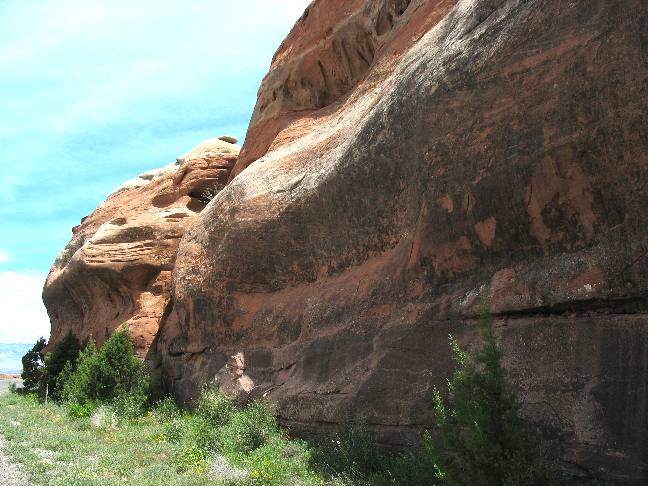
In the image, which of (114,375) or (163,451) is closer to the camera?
(163,451)

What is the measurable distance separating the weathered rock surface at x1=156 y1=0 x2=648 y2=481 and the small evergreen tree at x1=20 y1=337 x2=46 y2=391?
57.3 feet

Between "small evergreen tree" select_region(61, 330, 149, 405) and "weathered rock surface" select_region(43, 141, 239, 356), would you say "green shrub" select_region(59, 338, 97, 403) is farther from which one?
"weathered rock surface" select_region(43, 141, 239, 356)

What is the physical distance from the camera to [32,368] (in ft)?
98.9

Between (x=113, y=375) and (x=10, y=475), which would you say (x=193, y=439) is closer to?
(x=10, y=475)

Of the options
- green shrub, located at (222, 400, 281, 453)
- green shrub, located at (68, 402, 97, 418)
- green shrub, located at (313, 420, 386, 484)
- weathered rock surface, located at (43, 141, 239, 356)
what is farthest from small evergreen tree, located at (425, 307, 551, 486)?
weathered rock surface, located at (43, 141, 239, 356)

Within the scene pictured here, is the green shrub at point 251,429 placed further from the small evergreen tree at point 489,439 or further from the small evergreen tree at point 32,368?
the small evergreen tree at point 32,368

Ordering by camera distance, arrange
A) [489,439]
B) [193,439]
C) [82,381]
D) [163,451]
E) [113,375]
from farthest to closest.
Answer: [82,381]
[113,375]
[193,439]
[163,451]
[489,439]

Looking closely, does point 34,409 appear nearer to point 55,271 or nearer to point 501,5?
point 55,271

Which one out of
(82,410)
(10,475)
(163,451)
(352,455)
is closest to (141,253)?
(82,410)

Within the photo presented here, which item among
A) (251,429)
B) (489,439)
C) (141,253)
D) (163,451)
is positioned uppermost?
(141,253)

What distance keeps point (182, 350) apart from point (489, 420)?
40.4ft

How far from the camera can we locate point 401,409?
9.15 meters

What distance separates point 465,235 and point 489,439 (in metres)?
3.71

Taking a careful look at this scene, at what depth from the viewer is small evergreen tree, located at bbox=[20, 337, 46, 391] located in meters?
28.9
